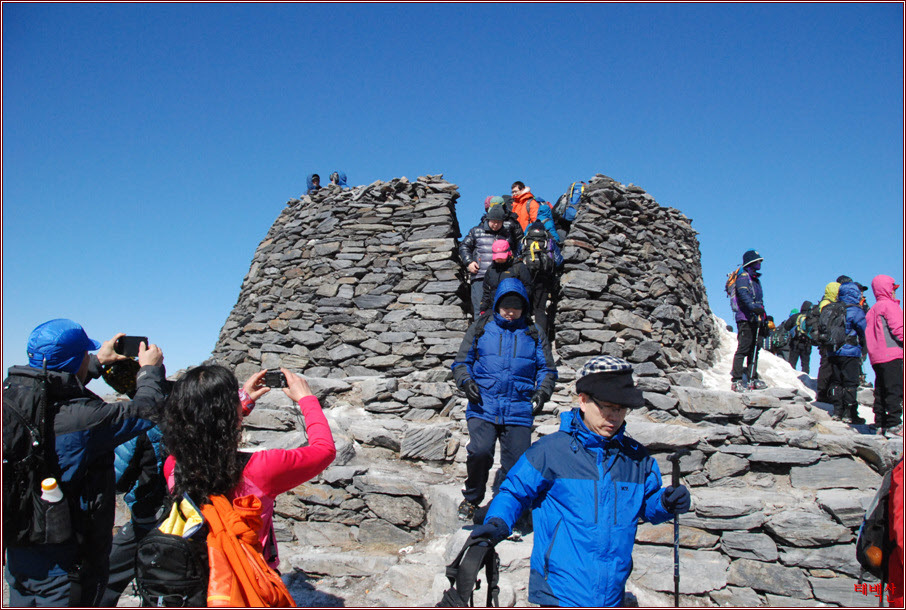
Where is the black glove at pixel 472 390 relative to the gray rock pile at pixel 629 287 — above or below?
below

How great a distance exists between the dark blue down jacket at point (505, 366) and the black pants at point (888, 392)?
5.08m

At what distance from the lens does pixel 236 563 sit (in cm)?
203

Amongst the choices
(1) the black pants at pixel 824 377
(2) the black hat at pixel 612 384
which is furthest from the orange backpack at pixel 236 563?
(1) the black pants at pixel 824 377

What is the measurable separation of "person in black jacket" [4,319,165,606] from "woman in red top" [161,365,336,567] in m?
0.63

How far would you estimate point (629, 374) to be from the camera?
2.66 metres

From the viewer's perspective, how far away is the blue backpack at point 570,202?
1017 centimetres

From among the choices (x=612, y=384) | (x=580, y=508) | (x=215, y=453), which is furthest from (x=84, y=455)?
(x=612, y=384)

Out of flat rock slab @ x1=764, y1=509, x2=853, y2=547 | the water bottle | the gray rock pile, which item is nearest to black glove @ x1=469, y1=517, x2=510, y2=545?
the water bottle

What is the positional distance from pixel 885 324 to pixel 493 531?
7150 mm

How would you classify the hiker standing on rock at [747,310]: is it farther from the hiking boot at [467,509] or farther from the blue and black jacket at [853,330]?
the hiking boot at [467,509]

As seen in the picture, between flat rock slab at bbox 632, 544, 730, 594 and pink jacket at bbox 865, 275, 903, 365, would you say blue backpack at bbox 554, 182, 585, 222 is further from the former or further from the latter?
flat rock slab at bbox 632, 544, 730, 594

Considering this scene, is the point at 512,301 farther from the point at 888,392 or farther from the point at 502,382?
the point at 888,392

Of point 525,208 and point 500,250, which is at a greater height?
point 525,208

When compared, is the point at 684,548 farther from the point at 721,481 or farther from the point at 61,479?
the point at 61,479
